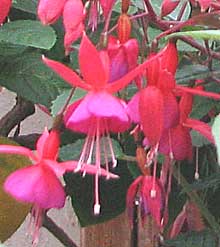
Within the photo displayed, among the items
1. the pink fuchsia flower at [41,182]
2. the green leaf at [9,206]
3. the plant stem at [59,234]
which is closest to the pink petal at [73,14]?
the pink fuchsia flower at [41,182]

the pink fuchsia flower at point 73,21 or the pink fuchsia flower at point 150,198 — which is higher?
the pink fuchsia flower at point 73,21

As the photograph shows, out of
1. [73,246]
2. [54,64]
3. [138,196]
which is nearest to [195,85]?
[138,196]

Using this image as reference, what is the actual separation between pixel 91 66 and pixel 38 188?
0.10m

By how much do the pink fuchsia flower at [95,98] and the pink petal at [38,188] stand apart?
0.09 feet

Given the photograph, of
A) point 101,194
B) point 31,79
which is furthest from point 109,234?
point 31,79

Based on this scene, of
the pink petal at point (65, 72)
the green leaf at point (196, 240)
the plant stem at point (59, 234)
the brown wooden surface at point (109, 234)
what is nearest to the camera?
the pink petal at point (65, 72)

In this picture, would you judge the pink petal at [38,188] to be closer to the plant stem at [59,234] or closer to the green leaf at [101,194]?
the green leaf at [101,194]

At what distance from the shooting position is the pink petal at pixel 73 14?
2.09ft

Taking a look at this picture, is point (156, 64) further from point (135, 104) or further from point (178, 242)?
point (178, 242)

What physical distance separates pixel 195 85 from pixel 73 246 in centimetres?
42

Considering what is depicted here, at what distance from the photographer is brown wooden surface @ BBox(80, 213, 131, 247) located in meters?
1.26

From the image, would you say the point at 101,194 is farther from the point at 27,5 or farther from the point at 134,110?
the point at 134,110

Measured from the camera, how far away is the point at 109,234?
1.27 meters

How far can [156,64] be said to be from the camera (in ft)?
2.10
